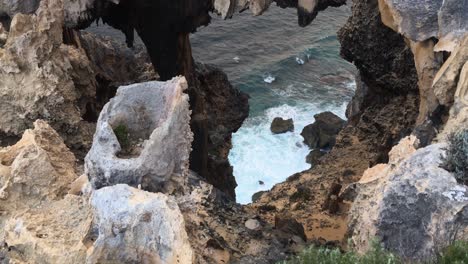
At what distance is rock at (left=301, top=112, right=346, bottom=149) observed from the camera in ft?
118

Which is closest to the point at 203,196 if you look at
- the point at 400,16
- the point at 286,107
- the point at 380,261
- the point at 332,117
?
the point at 380,261

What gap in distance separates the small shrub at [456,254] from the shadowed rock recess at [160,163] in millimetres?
576

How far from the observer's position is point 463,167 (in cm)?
880

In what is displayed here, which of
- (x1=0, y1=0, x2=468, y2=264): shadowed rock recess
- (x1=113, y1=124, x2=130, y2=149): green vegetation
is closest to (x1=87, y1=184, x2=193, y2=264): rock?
(x1=0, y1=0, x2=468, y2=264): shadowed rock recess

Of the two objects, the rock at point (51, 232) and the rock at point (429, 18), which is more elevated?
the rock at point (429, 18)

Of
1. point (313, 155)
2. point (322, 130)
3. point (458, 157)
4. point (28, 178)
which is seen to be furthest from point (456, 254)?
point (322, 130)

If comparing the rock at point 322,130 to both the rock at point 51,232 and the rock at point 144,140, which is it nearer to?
the rock at point 144,140

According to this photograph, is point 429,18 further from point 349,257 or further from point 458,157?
point 349,257

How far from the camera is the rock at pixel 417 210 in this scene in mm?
8516

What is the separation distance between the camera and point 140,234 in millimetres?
8367

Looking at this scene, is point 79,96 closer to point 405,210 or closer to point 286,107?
point 405,210

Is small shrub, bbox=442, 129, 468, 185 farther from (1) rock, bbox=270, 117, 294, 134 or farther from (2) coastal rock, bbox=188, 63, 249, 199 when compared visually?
(1) rock, bbox=270, 117, 294, 134

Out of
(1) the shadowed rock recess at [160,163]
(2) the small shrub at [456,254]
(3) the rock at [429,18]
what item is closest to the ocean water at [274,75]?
(1) the shadowed rock recess at [160,163]

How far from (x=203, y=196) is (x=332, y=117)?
26.2 metres
